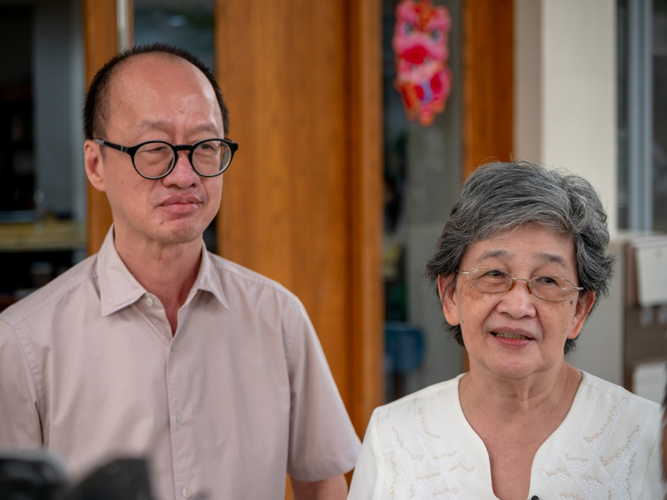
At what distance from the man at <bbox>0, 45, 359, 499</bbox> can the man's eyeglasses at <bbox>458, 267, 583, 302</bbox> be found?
20.2 inches

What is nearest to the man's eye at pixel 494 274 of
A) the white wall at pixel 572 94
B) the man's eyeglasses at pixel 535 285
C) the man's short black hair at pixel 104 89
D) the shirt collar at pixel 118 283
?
the man's eyeglasses at pixel 535 285

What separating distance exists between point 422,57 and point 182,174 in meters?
1.88

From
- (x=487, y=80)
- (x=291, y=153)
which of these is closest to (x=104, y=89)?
(x=291, y=153)

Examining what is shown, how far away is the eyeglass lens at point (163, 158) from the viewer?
1354mm

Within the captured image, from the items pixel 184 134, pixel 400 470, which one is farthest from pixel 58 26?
pixel 400 470

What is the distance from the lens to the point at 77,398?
1.34 metres

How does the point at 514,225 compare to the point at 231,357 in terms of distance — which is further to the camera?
the point at 231,357

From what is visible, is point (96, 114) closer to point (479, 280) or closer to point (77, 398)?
point (77, 398)

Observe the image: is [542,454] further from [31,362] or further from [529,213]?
[31,362]

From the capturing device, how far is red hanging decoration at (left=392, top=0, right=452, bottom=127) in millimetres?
2887

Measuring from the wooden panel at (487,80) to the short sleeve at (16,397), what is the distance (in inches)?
85.2

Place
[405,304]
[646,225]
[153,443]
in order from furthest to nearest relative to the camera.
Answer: [646,225], [405,304], [153,443]

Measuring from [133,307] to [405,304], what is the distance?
68.5 inches

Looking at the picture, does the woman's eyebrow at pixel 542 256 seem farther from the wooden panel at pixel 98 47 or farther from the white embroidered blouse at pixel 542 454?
the wooden panel at pixel 98 47
